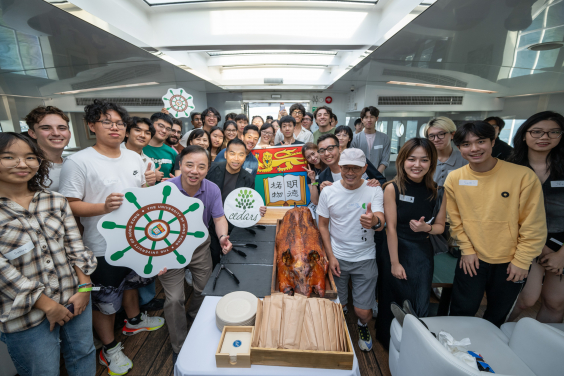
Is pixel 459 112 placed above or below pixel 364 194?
above

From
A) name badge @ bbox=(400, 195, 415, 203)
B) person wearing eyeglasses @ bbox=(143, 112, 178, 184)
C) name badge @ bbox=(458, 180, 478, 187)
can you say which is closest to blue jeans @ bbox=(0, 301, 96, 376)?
person wearing eyeglasses @ bbox=(143, 112, 178, 184)

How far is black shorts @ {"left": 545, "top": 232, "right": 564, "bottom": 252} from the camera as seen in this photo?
6.03 feet

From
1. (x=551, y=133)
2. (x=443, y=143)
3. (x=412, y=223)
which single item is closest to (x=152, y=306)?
(x=412, y=223)

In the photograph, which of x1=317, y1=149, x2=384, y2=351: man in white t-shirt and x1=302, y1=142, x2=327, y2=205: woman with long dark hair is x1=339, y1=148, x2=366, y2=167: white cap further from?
x1=302, y1=142, x2=327, y2=205: woman with long dark hair

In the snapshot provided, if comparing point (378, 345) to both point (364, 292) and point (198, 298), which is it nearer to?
point (364, 292)

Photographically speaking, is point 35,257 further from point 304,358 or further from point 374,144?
point 374,144

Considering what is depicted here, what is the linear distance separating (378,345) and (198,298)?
1911 mm

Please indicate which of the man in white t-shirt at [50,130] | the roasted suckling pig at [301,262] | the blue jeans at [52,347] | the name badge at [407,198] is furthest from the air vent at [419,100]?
the blue jeans at [52,347]

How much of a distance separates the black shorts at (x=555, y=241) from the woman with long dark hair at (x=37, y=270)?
3.64m

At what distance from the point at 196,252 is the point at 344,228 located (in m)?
1.41

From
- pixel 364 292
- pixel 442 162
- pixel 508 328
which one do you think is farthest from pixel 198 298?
pixel 442 162

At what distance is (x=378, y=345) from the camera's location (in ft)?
7.41

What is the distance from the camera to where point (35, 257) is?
4.22 ft

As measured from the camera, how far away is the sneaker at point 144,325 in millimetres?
2365
